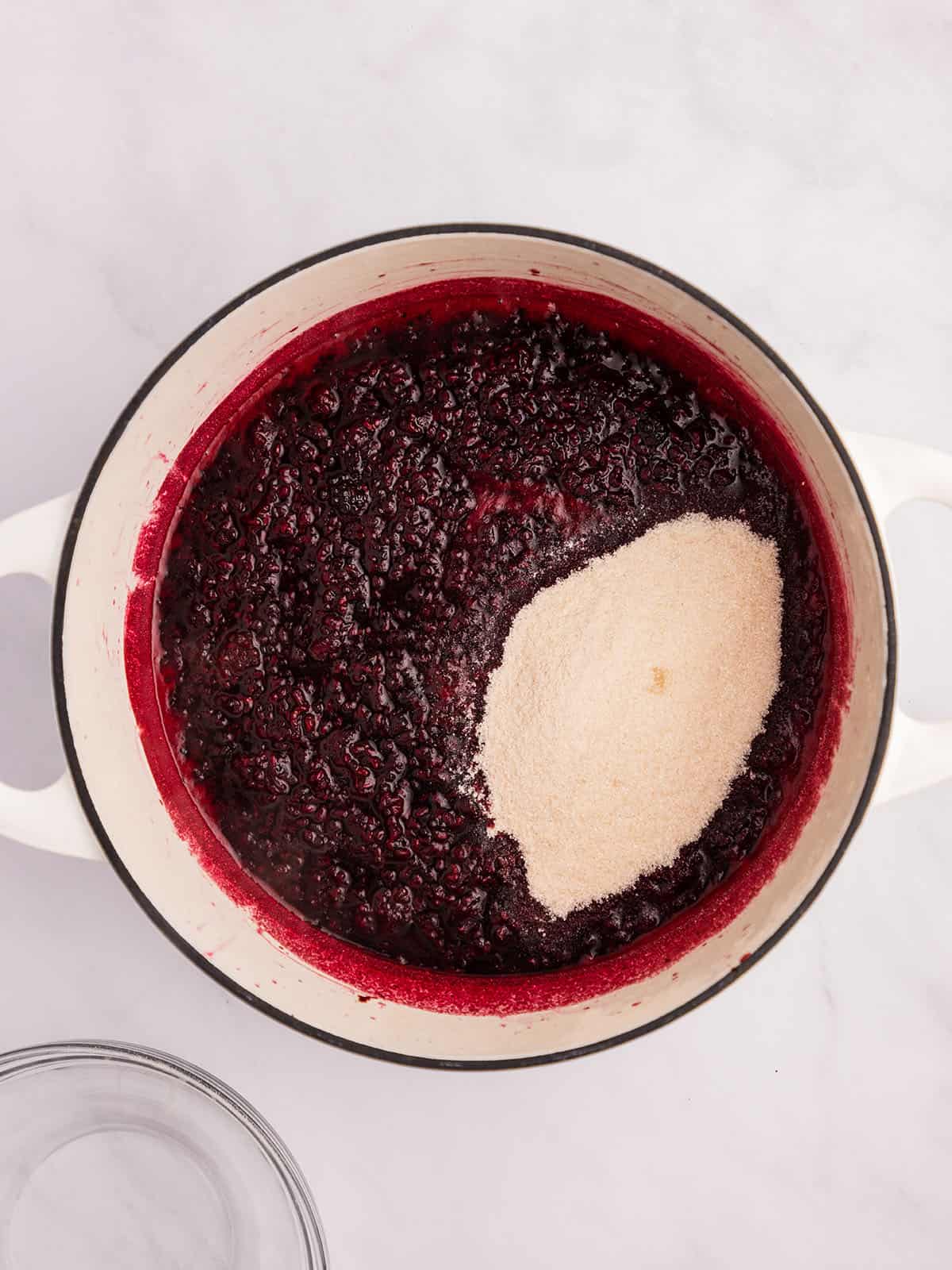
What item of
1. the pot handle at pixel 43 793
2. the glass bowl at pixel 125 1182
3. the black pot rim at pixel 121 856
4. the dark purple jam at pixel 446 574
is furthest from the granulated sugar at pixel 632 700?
the glass bowl at pixel 125 1182

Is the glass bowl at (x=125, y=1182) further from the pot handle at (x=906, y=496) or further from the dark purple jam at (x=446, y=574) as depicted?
the pot handle at (x=906, y=496)

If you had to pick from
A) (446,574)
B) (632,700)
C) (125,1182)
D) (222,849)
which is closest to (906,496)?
(632,700)

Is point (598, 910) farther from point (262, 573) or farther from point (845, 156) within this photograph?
point (845, 156)

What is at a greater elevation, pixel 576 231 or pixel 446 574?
pixel 576 231

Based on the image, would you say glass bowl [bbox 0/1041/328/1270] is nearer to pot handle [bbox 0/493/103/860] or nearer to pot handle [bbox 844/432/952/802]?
pot handle [bbox 0/493/103/860]

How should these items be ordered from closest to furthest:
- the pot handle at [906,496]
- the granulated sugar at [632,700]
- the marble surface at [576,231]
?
the pot handle at [906,496] → the granulated sugar at [632,700] → the marble surface at [576,231]

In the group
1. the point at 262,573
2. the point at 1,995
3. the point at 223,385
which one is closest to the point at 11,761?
the point at 1,995

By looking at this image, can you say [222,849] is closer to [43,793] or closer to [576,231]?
[43,793]
